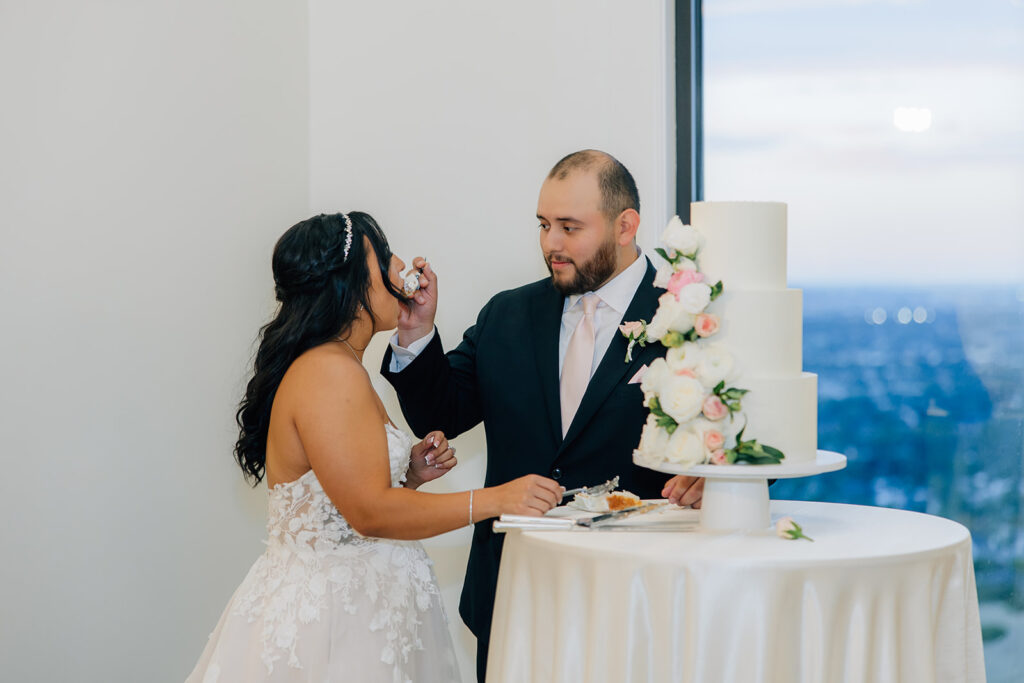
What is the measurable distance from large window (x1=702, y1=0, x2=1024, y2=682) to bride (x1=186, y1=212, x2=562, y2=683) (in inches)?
69.3

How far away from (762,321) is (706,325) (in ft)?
0.42

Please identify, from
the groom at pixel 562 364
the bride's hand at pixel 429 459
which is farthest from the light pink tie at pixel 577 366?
the bride's hand at pixel 429 459

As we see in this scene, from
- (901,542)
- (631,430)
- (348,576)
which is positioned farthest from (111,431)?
(901,542)

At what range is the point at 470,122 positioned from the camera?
13.1 ft

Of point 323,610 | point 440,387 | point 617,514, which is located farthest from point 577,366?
point 323,610

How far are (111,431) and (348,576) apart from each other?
134 centimetres

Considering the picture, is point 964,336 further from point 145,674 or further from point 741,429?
point 145,674

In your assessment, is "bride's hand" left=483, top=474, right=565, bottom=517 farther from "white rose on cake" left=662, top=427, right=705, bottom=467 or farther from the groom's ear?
the groom's ear

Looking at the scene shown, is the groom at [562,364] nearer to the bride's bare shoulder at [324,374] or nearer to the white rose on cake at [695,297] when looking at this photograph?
the bride's bare shoulder at [324,374]

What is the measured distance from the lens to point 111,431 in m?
3.23

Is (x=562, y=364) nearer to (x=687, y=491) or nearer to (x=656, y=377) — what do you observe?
(x=687, y=491)

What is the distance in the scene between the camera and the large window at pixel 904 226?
3.24 metres

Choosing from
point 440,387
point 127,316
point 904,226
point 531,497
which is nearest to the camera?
point 531,497

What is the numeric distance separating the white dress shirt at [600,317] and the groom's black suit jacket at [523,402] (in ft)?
0.08
